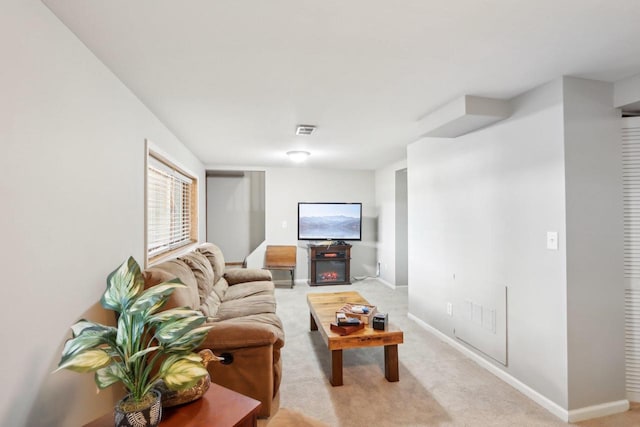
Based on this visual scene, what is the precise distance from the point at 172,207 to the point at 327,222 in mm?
2948

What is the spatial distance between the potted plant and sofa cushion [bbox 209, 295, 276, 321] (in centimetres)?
142

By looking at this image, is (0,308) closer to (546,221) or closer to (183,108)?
(183,108)

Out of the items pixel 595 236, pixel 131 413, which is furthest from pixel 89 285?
pixel 595 236

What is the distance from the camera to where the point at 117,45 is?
1.62 meters

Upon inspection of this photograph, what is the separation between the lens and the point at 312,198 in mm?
6070

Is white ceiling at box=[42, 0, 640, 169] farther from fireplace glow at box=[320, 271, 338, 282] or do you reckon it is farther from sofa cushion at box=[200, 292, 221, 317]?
fireplace glow at box=[320, 271, 338, 282]

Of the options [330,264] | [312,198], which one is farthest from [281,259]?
[312,198]

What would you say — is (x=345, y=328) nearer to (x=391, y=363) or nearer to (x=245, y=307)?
(x=391, y=363)

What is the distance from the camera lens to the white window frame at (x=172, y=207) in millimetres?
2719

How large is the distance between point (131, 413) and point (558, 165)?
8.89ft

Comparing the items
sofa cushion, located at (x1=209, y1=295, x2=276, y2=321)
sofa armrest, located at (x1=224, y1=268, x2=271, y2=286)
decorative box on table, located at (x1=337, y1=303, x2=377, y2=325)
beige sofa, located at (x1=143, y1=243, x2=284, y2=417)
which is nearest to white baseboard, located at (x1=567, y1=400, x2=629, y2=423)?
decorative box on table, located at (x1=337, y1=303, x2=377, y2=325)

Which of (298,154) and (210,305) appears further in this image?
(298,154)

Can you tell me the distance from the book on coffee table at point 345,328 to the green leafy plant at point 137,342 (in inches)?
54.5

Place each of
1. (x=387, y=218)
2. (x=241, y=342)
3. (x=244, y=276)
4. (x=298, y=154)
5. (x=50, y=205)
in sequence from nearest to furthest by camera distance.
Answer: (x=50, y=205)
(x=241, y=342)
(x=244, y=276)
(x=298, y=154)
(x=387, y=218)
